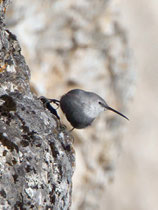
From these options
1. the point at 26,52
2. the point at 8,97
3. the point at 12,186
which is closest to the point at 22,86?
the point at 8,97

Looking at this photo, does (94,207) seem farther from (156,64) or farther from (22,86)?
(22,86)

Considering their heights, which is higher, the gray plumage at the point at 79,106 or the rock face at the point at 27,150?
the gray plumage at the point at 79,106

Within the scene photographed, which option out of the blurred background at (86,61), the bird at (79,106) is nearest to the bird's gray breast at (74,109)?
the bird at (79,106)

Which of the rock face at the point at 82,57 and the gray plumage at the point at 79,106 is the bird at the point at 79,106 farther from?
the rock face at the point at 82,57

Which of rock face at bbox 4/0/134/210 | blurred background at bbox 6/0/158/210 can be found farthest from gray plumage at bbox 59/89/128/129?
rock face at bbox 4/0/134/210

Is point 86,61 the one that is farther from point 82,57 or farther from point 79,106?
point 79,106

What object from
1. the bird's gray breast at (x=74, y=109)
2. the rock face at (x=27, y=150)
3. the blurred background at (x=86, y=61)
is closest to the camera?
the rock face at (x=27, y=150)

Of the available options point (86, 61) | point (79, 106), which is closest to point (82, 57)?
point (86, 61)
